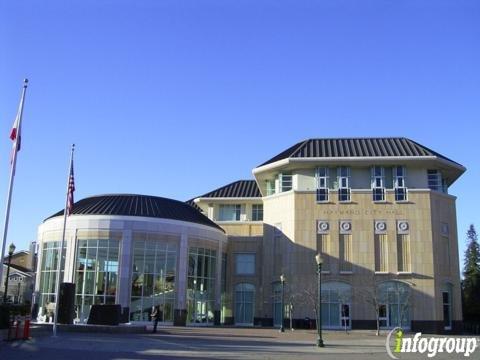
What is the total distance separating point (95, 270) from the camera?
47156 mm

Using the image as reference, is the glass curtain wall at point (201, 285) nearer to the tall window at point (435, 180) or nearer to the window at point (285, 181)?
the window at point (285, 181)

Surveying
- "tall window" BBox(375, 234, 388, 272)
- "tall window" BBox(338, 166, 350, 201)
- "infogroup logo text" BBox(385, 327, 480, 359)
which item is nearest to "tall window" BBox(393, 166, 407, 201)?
"tall window" BBox(375, 234, 388, 272)

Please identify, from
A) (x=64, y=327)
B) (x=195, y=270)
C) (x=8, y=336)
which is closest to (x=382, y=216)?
(x=195, y=270)

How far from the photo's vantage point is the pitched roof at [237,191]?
64750mm

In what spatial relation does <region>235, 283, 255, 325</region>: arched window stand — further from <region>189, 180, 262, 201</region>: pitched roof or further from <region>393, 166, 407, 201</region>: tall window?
<region>393, 166, 407, 201</region>: tall window

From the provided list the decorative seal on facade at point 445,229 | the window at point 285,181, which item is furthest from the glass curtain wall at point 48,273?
the decorative seal on facade at point 445,229

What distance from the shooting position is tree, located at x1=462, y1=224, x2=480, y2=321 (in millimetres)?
70875

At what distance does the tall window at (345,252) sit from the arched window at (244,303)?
393 inches

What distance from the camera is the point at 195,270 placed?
50969 millimetres

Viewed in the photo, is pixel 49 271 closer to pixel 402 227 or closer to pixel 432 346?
pixel 402 227

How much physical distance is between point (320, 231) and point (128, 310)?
18150mm

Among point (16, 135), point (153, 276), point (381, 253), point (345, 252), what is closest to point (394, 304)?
point (381, 253)

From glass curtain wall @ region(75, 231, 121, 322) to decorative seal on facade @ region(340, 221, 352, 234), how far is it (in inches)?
771

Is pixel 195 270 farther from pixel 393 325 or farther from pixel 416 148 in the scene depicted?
pixel 416 148
